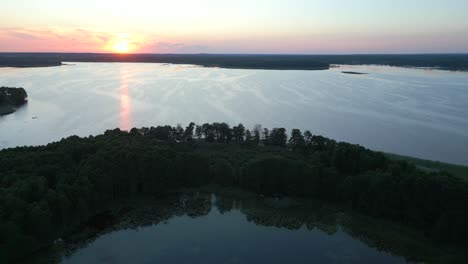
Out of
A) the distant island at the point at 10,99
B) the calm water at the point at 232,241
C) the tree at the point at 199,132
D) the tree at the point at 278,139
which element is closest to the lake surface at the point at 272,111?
the distant island at the point at 10,99

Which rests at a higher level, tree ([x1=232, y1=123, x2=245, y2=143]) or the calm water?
tree ([x1=232, y1=123, x2=245, y2=143])

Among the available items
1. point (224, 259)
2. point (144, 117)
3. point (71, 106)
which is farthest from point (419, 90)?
point (224, 259)

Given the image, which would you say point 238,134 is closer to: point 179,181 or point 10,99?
point 179,181

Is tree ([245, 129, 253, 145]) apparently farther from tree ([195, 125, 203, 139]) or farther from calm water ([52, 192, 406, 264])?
calm water ([52, 192, 406, 264])

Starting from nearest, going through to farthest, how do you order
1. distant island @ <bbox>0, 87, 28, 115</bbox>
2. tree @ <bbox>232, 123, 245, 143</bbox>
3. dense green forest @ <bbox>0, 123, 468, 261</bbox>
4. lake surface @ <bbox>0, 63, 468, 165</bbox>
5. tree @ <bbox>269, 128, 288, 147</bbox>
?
dense green forest @ <bbox>0, 123, 468, 261</bbox>
tree @ <bbox>269, 128, 288, 147</bbox>
tree @ <bbox>232, 123, 245, 143</bbox>
lake surface @ <bbox>0, 63, 468, 165</bbox>
distant island @ <bbox>0, 87, 28, 115</bbox>

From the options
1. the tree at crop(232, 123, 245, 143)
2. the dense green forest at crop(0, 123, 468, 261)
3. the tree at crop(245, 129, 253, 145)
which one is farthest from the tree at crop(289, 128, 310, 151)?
the tree at crop(232, 123, 245, 143)

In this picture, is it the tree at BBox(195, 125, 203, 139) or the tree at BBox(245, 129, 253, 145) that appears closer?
the tree at BBox(245, 129, 253, 145)
